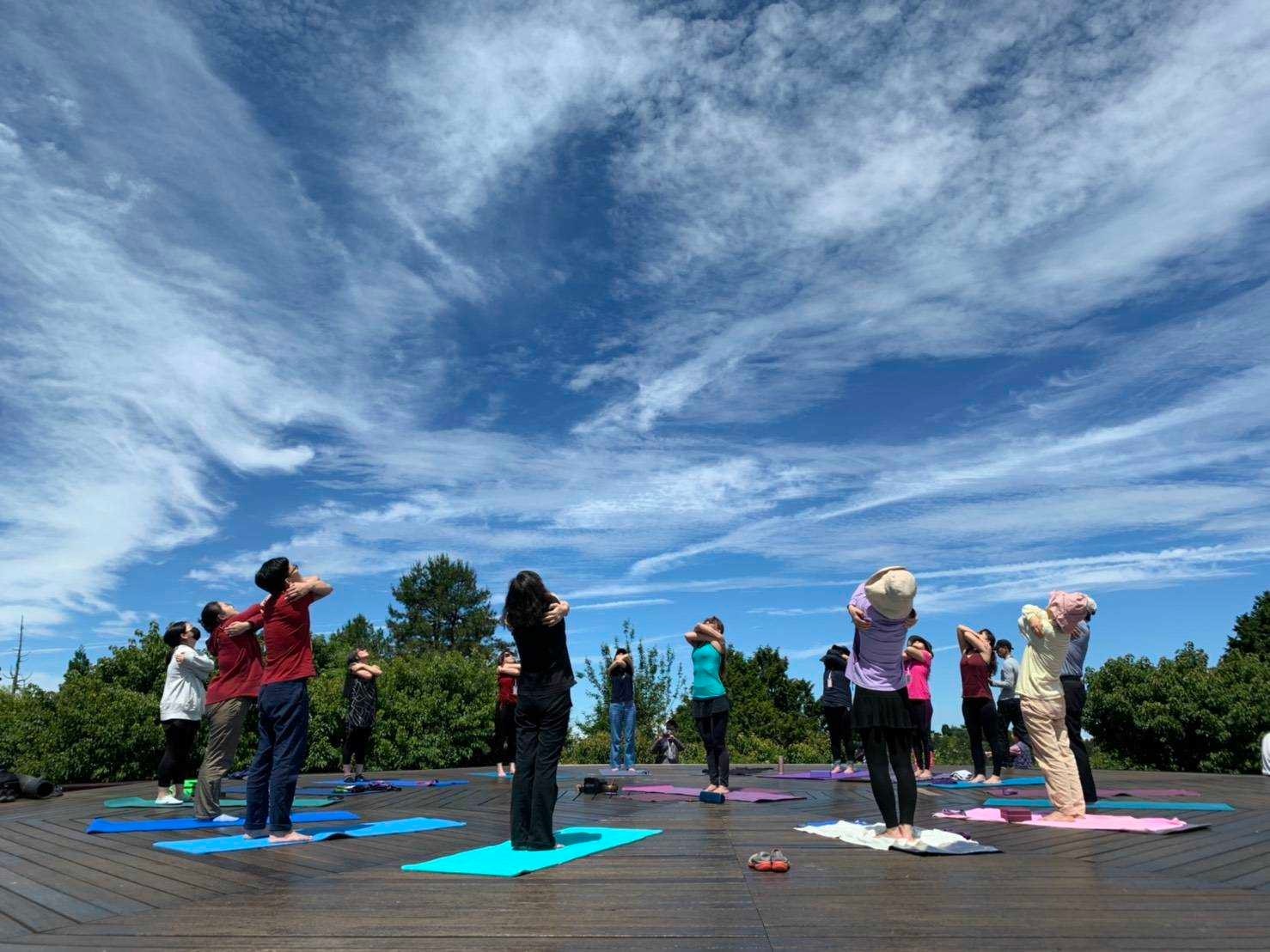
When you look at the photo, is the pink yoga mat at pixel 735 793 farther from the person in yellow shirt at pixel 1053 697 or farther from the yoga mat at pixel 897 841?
the person in yellow shirt at pixel 1053 697

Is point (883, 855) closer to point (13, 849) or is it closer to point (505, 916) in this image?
point (505, 916)

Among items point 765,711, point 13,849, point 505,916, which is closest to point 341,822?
point 13,849

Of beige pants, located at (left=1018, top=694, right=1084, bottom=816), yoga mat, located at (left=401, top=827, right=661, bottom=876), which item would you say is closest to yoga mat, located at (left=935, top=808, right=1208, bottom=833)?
beige pants, located at (left=1018, top=694, right=1084, bottom=816)

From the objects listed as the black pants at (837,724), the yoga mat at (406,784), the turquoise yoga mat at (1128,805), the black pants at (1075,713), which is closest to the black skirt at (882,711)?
the black pants at (1075,713)

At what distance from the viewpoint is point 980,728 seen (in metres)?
10.2

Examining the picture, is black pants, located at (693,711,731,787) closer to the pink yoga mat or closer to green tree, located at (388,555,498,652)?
the pink yoga mat

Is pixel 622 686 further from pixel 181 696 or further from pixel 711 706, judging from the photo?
pixel 181 696

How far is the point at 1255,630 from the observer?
31.5 metres

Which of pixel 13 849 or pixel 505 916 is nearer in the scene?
pixel 505 916

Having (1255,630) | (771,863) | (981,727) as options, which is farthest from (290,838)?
(1255,630)

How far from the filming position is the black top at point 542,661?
5363 millimetres

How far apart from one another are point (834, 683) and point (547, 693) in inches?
267

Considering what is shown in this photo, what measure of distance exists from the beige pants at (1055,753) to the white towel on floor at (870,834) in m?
1.11

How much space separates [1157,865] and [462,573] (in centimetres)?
5107
